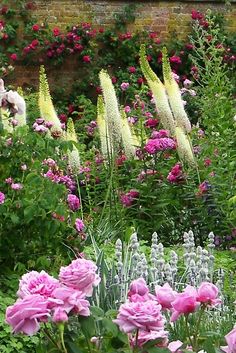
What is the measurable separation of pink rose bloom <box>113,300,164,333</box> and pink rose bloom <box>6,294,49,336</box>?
20 cm

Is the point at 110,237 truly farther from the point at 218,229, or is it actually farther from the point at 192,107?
the point at 192,107

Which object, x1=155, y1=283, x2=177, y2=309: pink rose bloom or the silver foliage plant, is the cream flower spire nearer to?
the silver foliage plant

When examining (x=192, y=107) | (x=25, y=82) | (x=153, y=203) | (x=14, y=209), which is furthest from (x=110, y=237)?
(x=25, y=82)

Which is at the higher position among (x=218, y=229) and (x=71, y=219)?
(x=71, y=219)

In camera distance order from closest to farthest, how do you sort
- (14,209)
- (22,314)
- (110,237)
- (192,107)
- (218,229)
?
(22,314)
(14,209)
(110,237)
(218,229)
(192,107)

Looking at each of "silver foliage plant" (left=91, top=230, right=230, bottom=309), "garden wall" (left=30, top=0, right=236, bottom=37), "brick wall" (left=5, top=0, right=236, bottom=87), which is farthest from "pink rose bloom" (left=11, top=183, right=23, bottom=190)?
"garden wall" (left=30, top=0, right=236, bottom=37)

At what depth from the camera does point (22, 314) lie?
2.26m

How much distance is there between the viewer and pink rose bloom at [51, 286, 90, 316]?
2318 millimetres

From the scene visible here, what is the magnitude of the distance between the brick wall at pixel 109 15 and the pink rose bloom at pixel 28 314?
35.2 ft

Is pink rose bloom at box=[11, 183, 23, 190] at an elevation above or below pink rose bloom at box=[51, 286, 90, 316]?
below

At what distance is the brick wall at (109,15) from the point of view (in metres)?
12.9

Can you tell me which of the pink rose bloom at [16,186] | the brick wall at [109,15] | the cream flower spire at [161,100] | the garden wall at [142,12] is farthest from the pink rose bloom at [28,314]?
the garden wall at [142,12]

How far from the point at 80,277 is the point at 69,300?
0.08m

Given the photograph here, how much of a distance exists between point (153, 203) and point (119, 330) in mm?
3921
